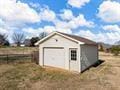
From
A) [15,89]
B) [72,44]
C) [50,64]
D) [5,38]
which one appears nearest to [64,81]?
[15,89]

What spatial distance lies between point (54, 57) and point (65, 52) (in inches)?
64.8

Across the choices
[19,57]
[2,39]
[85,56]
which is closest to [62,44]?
[85,56]

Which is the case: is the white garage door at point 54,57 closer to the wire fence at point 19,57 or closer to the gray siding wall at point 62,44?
the gray siding wall at point 62,44

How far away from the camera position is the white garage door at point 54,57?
18.8 m

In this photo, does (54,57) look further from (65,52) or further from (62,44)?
(62,44)

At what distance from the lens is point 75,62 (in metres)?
17.6

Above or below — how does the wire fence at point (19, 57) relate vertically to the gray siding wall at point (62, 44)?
below

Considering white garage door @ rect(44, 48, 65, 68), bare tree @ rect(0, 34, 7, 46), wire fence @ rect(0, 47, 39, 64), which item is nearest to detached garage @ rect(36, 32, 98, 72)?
white garage door @ rect(44, 48, 65, 68)

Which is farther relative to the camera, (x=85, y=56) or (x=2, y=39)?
(x=2, y=39)

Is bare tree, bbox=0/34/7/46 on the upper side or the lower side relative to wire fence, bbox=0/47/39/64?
upper

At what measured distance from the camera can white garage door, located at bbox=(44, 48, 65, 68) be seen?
18.8 m

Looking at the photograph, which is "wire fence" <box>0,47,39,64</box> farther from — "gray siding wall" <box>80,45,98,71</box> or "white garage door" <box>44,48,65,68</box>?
"gray siding wall" <box>80,45,98,71</box>

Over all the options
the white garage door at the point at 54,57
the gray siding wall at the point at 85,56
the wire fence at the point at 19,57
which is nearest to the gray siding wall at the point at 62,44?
the white garage door at the point at 54,57

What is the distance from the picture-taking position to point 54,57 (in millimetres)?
19406
